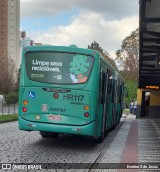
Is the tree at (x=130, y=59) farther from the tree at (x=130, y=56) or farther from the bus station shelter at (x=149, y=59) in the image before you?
the bus station shelter at (x=149, y=59)

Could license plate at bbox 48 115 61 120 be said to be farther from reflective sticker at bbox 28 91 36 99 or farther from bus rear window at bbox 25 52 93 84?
bus rear window at bbox 25 52 93 84

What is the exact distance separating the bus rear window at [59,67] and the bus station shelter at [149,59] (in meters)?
2.46

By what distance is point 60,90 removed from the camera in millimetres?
14180

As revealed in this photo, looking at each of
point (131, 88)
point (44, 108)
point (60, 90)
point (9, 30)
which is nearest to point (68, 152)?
point (44, 108)

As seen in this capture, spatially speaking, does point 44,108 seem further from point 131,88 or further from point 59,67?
point 131,88

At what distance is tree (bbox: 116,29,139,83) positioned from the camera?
239ft

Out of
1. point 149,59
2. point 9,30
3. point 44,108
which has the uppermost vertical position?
point 9,30

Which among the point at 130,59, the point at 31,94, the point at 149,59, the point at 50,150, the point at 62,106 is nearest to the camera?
the point at 50,150

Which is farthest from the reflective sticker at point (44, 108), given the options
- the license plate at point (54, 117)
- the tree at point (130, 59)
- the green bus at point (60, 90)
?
the tree at point (130, 59)

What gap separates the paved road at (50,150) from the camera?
11.9 m

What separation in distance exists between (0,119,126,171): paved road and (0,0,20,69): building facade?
11254 cm

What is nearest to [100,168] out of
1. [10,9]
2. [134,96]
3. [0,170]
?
[0,170]

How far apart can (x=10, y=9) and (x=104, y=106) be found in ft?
398

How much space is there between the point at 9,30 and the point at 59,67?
120034 millimetres
